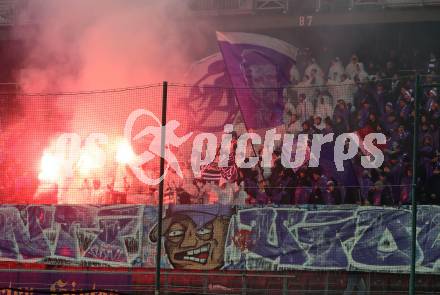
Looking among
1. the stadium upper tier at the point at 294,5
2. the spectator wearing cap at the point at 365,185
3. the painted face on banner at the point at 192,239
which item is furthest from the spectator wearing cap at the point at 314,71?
the painted face on banner at the point at 192,239

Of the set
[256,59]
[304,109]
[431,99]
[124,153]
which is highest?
[256,59]

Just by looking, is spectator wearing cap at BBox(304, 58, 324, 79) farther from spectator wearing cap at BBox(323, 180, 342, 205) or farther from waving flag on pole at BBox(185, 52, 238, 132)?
spectator wearing cap at BBox(323, 180, 342, 205)

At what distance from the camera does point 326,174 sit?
11484 millimetres

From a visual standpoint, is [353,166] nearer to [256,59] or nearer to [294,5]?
[256,59]

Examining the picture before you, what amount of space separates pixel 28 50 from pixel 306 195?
9.59 meters

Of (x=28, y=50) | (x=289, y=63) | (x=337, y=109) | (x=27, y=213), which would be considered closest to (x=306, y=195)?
(x=337, y=109)

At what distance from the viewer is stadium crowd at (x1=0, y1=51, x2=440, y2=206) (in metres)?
11.1

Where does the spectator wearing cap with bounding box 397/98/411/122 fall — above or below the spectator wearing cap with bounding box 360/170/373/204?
above

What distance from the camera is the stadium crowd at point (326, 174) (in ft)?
36.3

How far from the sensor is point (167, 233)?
36.0 feet

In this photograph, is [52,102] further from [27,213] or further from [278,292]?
[278,292]
